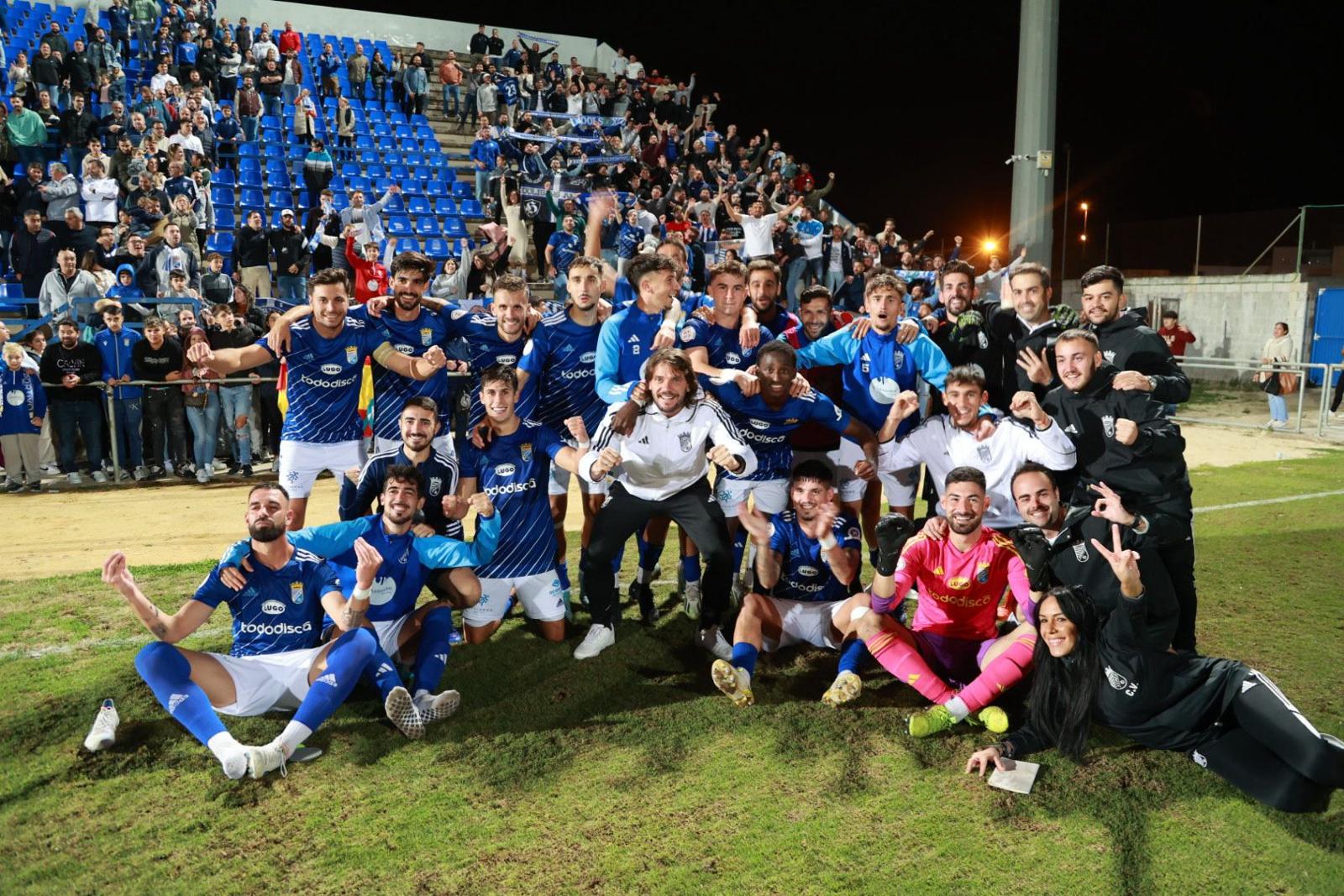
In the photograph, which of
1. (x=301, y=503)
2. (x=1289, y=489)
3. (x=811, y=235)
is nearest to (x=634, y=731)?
(x=301, y=503)

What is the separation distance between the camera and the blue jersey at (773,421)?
6172 millimetres

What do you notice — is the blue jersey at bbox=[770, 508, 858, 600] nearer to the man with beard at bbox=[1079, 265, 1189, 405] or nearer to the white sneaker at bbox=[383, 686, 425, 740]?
the man with beard at bbox=[1079, 265, 1189, 405]

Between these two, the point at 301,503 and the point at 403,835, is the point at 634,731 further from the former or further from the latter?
the point at 301,503

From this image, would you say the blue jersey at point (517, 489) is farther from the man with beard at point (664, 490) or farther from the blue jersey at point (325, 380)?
the blue jersey at point (325, 380)

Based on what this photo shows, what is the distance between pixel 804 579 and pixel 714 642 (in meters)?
0.68

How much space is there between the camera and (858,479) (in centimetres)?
668

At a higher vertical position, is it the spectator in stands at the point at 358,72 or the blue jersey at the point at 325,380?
the spectator in stands at the point at 358,72

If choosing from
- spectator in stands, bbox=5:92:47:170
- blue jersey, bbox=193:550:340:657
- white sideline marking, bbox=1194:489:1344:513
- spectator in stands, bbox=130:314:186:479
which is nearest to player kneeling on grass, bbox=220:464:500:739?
blue jersey, bbox=193:550:340:657

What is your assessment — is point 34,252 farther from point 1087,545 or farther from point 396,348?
point 1087,545

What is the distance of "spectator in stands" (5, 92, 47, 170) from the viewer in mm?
15500

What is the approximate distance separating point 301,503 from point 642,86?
21.3m

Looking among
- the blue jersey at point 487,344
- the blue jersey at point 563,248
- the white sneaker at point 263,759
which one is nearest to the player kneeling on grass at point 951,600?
the blue jersey at point 487,344

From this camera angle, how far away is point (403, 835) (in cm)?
386

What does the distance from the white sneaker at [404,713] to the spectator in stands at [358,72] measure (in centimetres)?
2126
